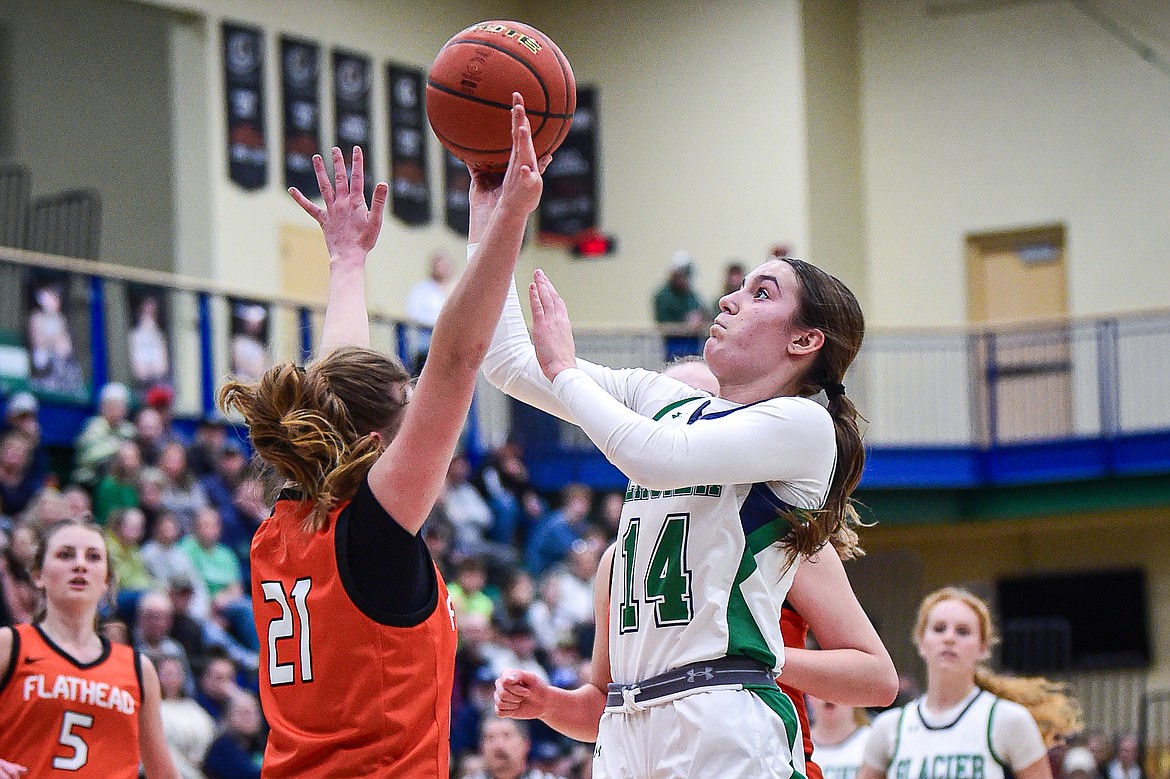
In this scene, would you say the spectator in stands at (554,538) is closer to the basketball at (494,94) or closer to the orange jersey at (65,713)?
the orange jersey at (65,713)

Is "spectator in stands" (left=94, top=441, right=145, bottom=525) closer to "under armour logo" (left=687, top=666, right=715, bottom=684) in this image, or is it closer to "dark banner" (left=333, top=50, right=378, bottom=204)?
"under armour logo" (left=687, top=666, right=715, bottom=684)

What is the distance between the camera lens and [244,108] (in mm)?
17344

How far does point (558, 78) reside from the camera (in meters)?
3.76

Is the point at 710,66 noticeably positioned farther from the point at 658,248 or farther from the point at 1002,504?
the point at 1002,504

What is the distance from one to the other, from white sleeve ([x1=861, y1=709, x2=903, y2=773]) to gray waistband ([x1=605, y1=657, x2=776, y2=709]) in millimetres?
2885

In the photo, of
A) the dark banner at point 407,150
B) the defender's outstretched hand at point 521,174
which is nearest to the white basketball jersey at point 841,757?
the defender's outstretched hand at point 521,174

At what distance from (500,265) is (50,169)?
1467cm

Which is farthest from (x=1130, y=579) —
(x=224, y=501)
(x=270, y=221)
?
(x=224, y=501)

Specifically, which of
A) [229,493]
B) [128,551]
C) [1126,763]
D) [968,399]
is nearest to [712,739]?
[128,551]

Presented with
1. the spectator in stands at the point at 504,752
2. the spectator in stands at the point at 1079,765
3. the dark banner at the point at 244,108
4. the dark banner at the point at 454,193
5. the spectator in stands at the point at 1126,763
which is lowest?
the spectator in stands at the point at 1126,763

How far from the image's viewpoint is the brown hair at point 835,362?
11.9ft

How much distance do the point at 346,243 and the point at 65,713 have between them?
1982 mm

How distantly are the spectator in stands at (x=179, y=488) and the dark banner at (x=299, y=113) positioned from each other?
6.94 m

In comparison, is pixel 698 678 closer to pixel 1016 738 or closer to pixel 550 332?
pixel 550 332
